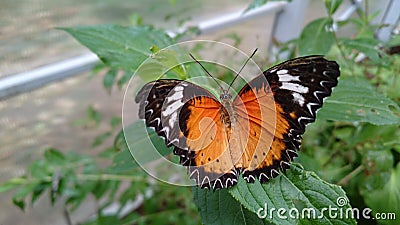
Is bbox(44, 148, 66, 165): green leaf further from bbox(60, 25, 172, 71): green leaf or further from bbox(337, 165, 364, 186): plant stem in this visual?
bbox(337, 165, 364, 186): plant stem

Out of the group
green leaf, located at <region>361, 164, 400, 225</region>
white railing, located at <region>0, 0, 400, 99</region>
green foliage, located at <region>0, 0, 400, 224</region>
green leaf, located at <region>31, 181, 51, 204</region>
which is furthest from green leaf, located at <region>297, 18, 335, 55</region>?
green leaf, located at <region>31, 181, 51, 204</region>

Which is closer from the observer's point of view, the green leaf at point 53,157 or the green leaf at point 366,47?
the green leaf at point 366,47

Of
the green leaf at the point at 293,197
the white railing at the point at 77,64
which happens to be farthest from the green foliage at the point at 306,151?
the white railing at the point at 77,64

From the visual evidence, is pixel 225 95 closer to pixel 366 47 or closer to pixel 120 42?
pixel 120 42

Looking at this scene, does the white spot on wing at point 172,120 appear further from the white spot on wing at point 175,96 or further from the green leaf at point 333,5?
Answer: the green leaf at point 333,5

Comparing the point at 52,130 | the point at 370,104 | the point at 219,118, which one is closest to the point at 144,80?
the point at 219,118

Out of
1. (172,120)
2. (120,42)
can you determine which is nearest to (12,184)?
(120,42)

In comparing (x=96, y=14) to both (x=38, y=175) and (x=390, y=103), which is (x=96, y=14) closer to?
(x=38, y=175)
